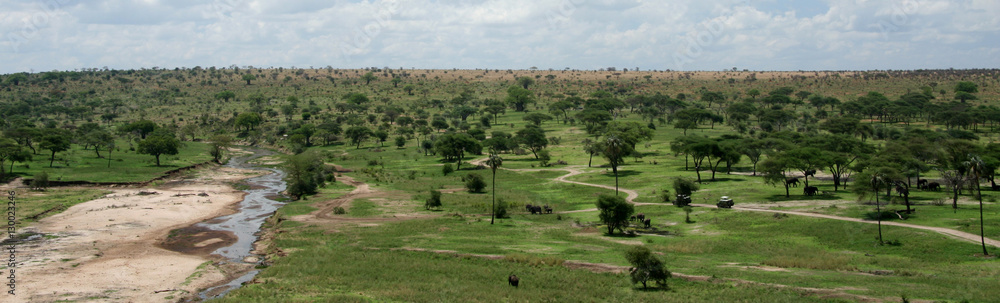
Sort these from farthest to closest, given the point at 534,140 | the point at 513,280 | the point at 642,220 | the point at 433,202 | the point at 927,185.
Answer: the point at 534,140 → the point at 433,202 → the point at 927,185 → the point at 642,220 → the point at 513,280

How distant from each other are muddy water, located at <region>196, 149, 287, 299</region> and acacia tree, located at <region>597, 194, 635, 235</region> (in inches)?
1178

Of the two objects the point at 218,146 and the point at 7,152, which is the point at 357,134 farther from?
the point at 7,152

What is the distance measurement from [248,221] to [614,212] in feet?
134

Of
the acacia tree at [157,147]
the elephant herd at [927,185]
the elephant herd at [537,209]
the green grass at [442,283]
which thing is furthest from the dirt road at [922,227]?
the acacia tree at [157,147]

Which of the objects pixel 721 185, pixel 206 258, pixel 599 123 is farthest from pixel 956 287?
pixel 599 123

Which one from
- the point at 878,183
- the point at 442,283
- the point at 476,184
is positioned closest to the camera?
the point at 442,283

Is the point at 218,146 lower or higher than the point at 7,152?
lower

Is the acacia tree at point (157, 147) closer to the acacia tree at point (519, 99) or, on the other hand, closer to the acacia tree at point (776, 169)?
the acacia tree at point (776, 169)

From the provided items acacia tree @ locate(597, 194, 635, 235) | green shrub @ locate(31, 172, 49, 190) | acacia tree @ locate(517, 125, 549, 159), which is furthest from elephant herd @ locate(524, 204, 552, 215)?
green shrub @ locate(31, 172, 49, 190)

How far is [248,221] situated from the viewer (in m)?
68.7

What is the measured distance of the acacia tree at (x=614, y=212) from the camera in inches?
2188

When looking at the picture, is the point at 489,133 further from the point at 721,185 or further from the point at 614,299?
the point at 614,299

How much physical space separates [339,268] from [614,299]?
796 inches

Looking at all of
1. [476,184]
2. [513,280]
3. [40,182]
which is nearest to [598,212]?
[476,184]
